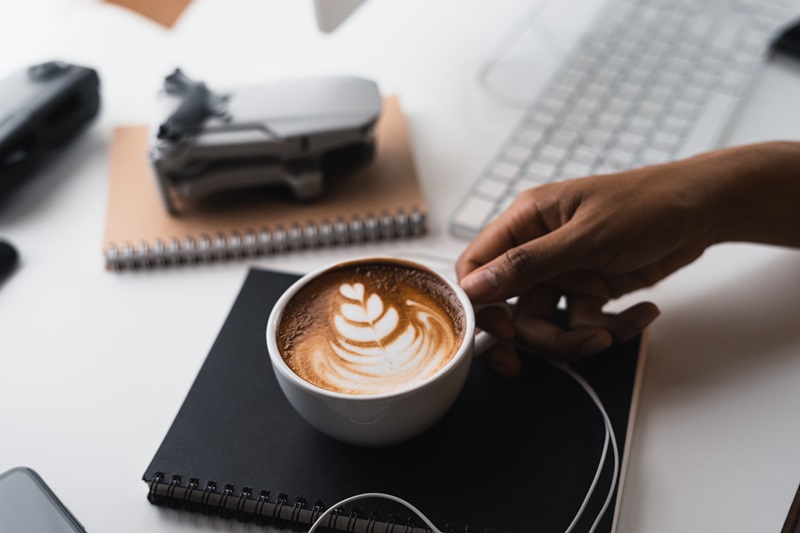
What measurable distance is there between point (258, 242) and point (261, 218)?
0.15 feet

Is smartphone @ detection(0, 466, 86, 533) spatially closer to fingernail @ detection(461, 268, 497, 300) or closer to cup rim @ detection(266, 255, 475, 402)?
cup rim @ detection(266, 255, 475, 402)

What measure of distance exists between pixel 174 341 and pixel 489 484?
33 centimetres

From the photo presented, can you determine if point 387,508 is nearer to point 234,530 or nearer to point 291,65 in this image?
point 234,530

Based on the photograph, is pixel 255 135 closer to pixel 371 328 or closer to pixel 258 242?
pixel 258 242

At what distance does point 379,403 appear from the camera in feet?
1.88

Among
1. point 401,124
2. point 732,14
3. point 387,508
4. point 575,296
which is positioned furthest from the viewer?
point 732,14

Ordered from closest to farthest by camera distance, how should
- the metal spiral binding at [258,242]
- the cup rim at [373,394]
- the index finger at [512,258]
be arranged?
the cup rim at [373,394] < the index finger at [512,258] < the metal spiral binding at [258,242]

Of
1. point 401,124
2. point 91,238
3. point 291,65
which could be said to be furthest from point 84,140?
point 401,124

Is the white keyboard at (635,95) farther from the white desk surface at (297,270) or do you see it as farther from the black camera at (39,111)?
the black camera at (39,111)

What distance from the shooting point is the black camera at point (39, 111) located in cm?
91

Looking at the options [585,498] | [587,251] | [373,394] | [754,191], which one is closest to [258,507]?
[373,394]

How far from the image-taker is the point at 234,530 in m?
0.61

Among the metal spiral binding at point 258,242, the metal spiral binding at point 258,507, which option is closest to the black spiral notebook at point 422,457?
the metal spiral binding at point 258,507

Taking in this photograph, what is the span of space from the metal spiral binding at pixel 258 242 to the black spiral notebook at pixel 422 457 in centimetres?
16
